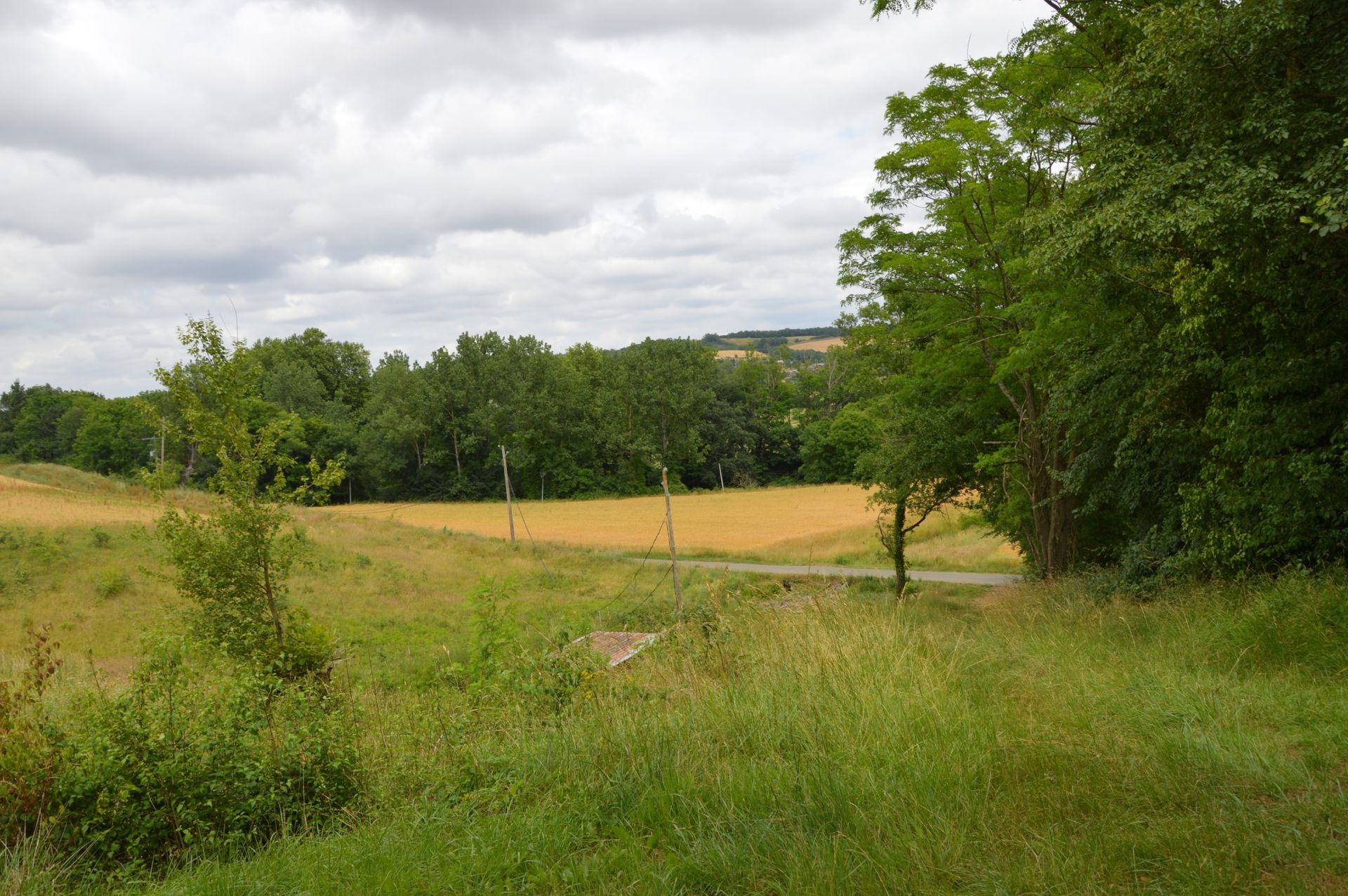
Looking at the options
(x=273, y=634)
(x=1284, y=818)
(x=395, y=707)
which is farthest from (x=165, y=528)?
(x=1284, y=818)

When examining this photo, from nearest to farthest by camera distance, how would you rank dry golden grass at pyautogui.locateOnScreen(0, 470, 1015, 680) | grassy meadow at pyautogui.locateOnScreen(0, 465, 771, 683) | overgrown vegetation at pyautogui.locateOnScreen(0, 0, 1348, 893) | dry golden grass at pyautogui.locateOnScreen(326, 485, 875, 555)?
overgrown vegetation at pyautogui.locateOnScreen(0, 0, 1348, 893) < grassy meadow at pyautogui.locateOnScreen(0, 465, 771, 683) < dry golden grass at pyautogui.locateOnScreen(0, 470, 1015, 680) < dry golden grass at pyautogui.locateOnScreen(326, 485, 875, 555)

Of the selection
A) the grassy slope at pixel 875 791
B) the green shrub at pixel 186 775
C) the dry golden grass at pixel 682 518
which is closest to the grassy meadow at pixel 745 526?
the dry golden grass at pixel 682 518

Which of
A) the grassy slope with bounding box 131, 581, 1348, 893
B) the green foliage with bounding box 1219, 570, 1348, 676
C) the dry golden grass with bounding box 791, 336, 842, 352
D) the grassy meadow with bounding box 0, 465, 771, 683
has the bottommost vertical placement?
the grassy meadow with bounding box 0, 465, 771, 683

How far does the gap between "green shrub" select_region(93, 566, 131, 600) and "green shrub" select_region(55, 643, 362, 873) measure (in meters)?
22.6

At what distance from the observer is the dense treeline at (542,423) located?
81625 mm

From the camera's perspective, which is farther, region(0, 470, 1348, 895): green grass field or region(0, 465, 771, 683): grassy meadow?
A: region(0, 465, 771, 683): grassy meadow

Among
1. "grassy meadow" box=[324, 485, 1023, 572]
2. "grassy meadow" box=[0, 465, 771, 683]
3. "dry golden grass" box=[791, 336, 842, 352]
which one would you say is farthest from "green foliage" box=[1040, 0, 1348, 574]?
"dry golden grass" box=[791, 336, 842, 352]

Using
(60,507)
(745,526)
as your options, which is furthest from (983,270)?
(745,526)

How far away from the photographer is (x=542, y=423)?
80875 millimetres

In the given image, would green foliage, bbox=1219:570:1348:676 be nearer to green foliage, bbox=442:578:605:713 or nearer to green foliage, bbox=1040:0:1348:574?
green foliage, bbox=1040:0:1348:574

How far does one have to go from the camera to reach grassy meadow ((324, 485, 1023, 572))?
124ft

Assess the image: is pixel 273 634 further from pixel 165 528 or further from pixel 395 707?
pixel 395 707

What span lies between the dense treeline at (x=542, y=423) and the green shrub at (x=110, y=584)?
52.4 metres

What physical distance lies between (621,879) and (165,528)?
11.7 m
